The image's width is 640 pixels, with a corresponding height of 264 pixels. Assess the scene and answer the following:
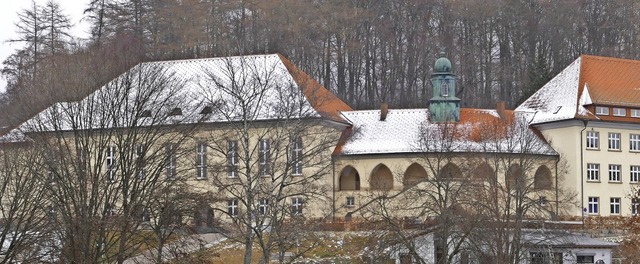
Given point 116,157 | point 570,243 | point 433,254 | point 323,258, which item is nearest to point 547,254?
point 570,243

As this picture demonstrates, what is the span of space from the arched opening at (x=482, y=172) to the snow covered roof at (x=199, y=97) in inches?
330

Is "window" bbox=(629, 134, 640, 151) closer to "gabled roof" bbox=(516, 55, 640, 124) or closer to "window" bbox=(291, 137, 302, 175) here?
"gabled roof" bbox=(516, 55, 640, 124)

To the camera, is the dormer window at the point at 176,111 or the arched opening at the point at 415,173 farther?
the arched opening at the point at 415,173

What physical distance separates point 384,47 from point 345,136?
38.7 metres

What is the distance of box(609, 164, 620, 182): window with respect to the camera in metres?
74.7

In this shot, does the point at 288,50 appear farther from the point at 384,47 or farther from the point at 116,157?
the point at 116,157

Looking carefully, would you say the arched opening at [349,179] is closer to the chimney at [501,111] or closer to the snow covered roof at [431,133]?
the snow covered roof at [431,133]

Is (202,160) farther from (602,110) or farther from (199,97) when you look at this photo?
(602,110)

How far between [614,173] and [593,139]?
2423 millimetres

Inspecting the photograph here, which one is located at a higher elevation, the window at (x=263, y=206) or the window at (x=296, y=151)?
the window at (x=296, y=151)

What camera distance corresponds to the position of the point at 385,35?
11319 cm

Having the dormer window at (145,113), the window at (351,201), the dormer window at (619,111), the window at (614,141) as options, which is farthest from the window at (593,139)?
the dormer window at (145,113)

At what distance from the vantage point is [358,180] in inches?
2931

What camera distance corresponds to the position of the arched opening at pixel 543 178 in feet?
225
